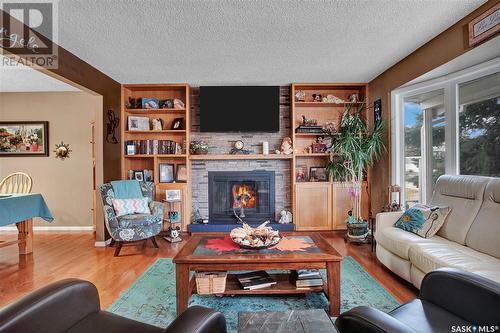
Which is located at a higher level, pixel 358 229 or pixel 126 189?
pixel 126 189

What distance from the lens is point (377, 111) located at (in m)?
4.22

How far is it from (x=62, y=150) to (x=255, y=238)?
422cm

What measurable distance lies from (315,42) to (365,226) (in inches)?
97.4

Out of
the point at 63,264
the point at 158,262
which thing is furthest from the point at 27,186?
the point at 158,262

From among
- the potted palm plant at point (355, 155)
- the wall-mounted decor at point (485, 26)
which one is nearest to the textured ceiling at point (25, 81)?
the potted palm plant at point (355, 155)

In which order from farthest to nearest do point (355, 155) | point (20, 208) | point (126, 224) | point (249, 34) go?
point (355, 155) → point (126, 224) → point (20, 208) → point (249, 34)

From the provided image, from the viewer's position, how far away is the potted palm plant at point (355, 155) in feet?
12.6

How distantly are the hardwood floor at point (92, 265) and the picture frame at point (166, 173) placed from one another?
0.99 meters

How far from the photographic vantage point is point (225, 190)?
464 centimetres

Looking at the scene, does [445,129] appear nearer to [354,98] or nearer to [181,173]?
[354,98]

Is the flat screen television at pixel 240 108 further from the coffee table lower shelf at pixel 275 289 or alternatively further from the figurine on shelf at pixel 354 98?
the coffee table lower shelf at pixel 275 289

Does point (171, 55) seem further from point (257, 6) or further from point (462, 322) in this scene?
point (462, 322)

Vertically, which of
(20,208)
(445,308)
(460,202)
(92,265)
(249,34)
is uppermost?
(249,34)

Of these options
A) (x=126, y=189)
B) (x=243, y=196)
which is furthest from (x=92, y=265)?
(x=243, y=196)
